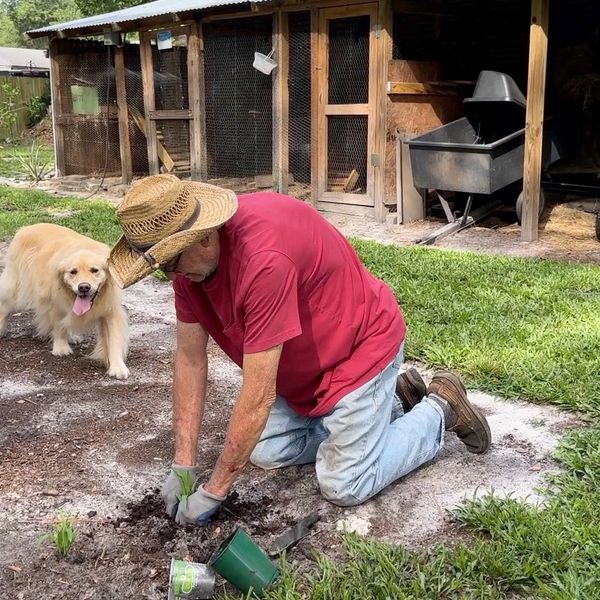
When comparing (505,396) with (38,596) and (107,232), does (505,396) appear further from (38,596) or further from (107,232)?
(107,232)

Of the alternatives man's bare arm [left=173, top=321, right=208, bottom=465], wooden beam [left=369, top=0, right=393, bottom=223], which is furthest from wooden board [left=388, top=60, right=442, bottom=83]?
man's bare arm [left=173, top=321, right=208, bottom=465]

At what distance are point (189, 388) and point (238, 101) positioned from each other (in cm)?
888

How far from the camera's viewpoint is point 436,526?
2.88 metres

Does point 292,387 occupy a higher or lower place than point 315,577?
higher

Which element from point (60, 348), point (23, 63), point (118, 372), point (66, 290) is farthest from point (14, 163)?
point (23, 63)

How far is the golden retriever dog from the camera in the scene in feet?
15.3

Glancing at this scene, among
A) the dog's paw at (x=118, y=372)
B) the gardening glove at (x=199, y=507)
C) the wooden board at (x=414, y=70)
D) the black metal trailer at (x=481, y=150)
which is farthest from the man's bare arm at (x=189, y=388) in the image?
the wooden board at (x=414, y=70)

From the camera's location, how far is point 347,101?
32.1 feet

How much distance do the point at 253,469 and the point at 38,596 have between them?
112cm

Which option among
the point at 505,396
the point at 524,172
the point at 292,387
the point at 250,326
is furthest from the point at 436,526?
the point at 524,172

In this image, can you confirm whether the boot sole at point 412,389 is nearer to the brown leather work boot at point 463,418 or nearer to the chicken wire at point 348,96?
the brown leather work boot at point 463,418

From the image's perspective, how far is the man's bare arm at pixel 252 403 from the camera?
2.53 meters

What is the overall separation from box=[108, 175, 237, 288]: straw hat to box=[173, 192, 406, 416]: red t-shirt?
0.42 feet

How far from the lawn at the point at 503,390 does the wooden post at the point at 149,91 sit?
4131 mm
